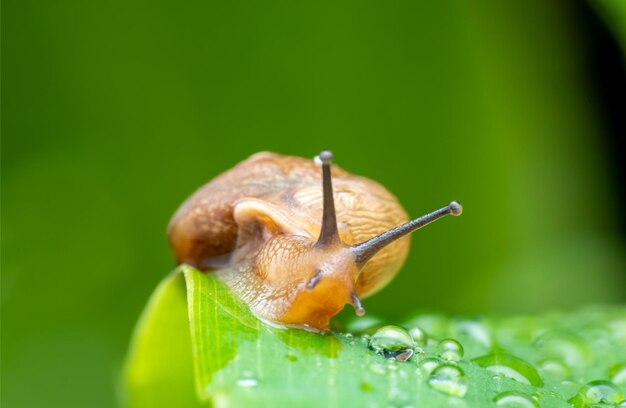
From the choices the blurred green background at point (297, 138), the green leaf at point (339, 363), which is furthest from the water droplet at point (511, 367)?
the blurred green background at point (297, 138)

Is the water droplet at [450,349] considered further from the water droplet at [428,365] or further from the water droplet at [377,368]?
the water droplet at [377,368]

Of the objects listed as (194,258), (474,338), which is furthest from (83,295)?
(474,338)

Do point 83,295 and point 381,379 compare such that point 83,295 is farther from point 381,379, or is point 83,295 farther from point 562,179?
point 562,179

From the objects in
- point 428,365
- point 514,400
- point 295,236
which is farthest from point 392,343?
point 295,236

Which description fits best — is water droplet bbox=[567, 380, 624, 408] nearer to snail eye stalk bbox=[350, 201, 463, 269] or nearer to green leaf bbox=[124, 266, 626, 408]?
green leaf bbox=[124, 266, 626, 408]

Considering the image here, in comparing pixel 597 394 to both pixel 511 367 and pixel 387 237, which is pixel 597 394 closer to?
pixel 511 367

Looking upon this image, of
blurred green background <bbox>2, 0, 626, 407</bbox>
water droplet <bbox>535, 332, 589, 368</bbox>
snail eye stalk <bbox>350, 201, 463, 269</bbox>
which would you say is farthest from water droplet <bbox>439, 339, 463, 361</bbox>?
blurred green background <bbox>2, 0, 626, 407</bbox>
